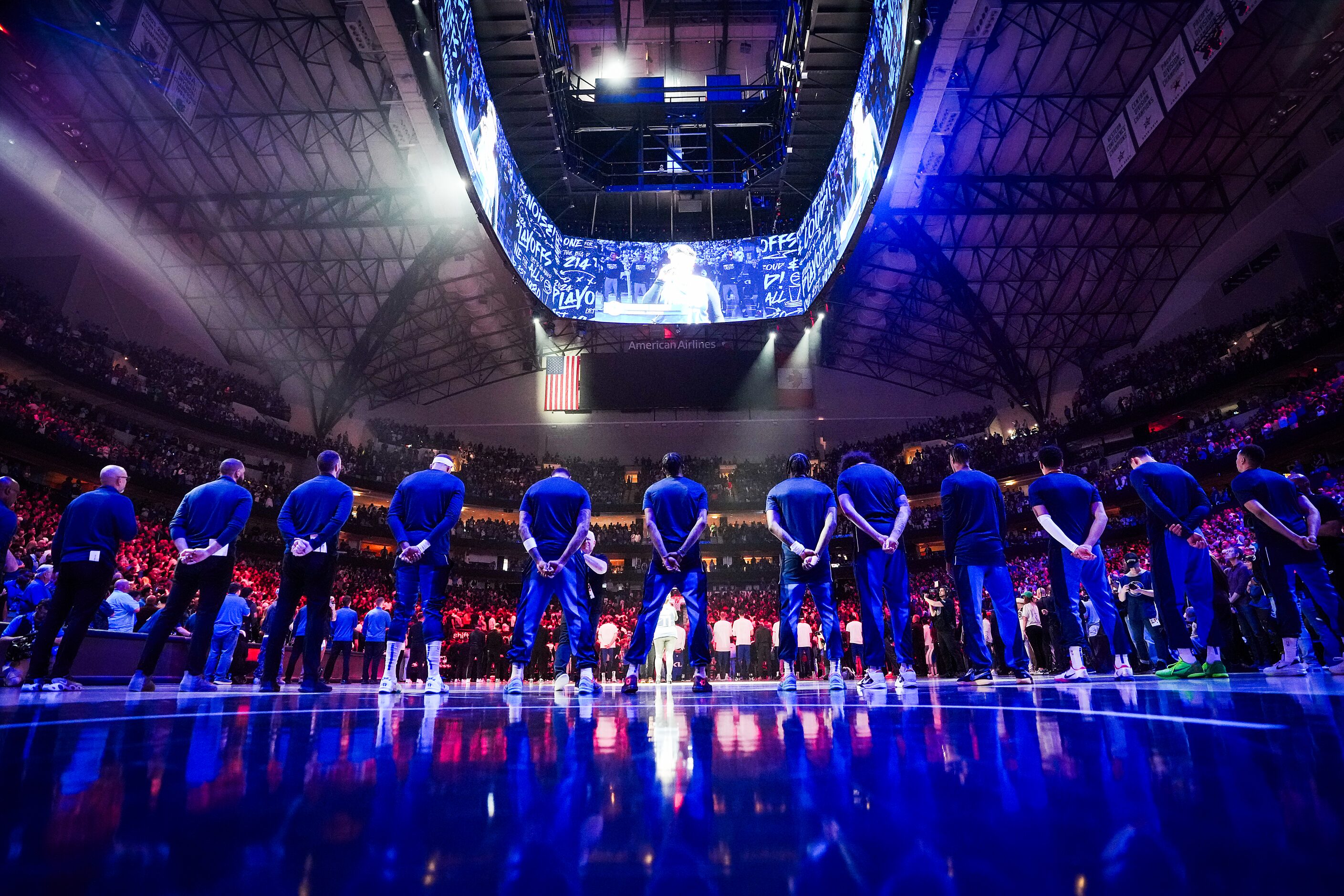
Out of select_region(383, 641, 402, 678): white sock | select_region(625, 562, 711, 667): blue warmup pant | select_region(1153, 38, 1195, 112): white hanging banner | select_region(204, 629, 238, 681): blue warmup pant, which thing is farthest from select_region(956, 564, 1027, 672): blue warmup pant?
select_region(1153, 38, 1195, 112): white hanging banner

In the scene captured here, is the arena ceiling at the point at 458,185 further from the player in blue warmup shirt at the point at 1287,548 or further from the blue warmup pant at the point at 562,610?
the player in blue warmup shirt at the point at 1287,548

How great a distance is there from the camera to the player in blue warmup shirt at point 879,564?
4773mm

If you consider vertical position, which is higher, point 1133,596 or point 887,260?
point 887,260

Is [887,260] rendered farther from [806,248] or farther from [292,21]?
[292,21]

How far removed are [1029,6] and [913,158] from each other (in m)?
3.27

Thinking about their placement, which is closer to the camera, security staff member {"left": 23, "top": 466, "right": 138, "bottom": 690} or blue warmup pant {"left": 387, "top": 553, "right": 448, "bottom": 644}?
security staff member {"left": 23, "top": 466, "right": 138, "bottom": 690}

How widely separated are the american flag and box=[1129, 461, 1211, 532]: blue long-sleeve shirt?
63.3 feet

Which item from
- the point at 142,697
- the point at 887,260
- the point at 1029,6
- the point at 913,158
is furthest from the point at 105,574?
the point at 887,260

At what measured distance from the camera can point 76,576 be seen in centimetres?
484

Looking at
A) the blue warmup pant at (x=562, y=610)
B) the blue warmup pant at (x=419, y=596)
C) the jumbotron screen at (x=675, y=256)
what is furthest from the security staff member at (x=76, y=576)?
the jumbotron screen at (x=675, y=256)

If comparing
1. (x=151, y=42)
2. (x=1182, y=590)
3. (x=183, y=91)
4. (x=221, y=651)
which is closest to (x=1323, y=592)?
(x=1182, y=590)

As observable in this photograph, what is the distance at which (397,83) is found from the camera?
34.9 ft

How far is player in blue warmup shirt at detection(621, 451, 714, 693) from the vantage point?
489 cm

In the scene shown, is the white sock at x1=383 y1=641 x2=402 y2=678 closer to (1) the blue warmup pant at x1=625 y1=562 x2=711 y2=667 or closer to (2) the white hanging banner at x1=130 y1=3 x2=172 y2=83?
(1) the blue warmup pant at x1=625 y1=562 x2=711 y2=667
